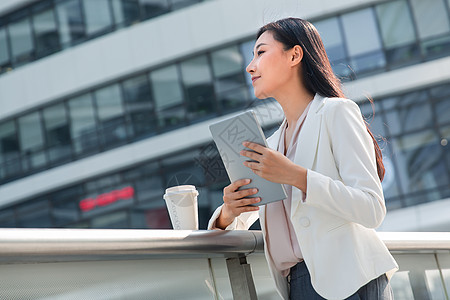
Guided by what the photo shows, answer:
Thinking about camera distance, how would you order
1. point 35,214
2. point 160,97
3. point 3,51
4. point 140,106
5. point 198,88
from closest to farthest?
point 198,88 < point 160,97 < point 140,106 < point 35,214 < point 3,51

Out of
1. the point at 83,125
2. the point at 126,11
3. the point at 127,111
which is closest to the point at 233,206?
the point at 127,111

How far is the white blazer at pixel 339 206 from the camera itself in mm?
2047

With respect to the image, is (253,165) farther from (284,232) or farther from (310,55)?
(310,55)

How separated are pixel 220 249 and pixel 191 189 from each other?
1.38 feet

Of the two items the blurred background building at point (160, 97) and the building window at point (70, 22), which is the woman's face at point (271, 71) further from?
the building window at point (70, 22)

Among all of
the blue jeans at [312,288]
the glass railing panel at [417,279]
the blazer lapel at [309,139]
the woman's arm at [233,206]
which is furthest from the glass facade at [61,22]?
the blue jeans at [312,288]

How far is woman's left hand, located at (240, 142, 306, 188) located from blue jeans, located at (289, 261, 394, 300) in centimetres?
36

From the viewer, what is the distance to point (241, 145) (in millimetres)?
2160

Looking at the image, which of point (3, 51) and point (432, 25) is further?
point (3, 51)

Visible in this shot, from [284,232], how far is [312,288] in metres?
0.23

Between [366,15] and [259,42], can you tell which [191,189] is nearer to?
[259,42]

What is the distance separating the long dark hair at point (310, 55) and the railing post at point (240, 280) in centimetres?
70

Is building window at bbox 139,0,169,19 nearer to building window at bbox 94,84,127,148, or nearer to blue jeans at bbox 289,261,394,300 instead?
building window at bbox 94,84,127,148

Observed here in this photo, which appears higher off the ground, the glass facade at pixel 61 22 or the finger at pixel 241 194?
the glass facade at pixel 61 22
